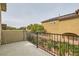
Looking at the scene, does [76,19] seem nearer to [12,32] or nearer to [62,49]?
[12,32]

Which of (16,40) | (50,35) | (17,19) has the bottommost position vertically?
(16,40)

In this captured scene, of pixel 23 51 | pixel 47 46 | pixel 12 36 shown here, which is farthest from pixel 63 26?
pixel 23 51

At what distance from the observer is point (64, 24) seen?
459 inches

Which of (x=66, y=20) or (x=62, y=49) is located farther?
(x=66, y=20)

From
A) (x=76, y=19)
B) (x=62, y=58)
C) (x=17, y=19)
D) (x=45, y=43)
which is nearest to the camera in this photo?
(x=62, y=58)

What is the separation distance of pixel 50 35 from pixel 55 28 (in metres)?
7.14

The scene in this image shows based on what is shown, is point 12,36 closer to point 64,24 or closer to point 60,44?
point 60,44

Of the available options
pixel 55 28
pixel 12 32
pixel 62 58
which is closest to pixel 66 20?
pixel 55 28

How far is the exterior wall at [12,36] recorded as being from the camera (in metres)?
7.28

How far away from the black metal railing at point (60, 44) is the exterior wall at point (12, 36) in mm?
2328

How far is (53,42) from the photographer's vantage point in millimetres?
4680

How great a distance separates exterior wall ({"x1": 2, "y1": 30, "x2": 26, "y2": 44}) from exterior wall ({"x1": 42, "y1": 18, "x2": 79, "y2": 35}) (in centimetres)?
298

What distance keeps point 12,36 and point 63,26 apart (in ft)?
15.3

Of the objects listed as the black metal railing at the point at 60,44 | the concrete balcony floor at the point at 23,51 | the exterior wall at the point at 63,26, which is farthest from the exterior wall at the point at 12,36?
the exterior wall at the point at 63,26
